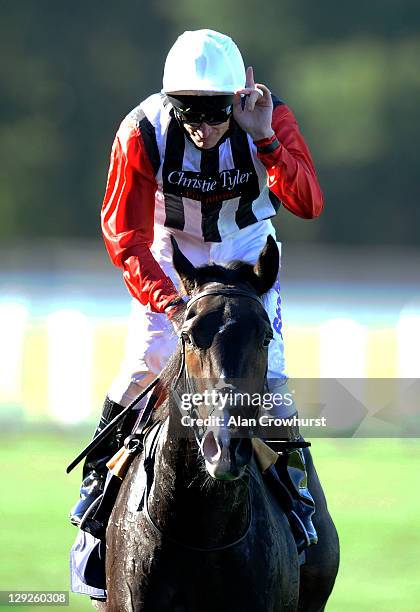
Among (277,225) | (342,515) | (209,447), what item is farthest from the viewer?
(277,225)

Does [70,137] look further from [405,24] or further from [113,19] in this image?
[405,24]

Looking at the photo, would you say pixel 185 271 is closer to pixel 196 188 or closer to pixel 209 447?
pixel 209 447

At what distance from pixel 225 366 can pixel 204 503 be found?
1.76 ft

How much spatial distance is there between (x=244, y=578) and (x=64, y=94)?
25.3 m

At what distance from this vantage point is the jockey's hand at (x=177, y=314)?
3.67m

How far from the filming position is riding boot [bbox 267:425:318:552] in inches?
166

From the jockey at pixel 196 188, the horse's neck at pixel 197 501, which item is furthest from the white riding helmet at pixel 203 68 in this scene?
the horse's neck at pixel 197 501

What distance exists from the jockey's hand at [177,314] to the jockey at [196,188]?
0.30 metres

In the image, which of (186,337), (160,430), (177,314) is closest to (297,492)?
(160,430)

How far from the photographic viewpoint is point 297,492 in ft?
14.2

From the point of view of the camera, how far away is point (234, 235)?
15.3 feet

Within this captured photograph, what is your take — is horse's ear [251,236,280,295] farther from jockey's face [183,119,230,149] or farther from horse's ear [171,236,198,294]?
jockey's face [183,119,230,149]

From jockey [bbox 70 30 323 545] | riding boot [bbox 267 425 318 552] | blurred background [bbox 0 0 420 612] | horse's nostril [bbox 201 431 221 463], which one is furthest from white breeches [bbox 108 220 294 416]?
blurred background [bbox 0 0 420 612]

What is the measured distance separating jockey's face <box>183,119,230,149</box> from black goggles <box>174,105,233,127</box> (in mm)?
14
